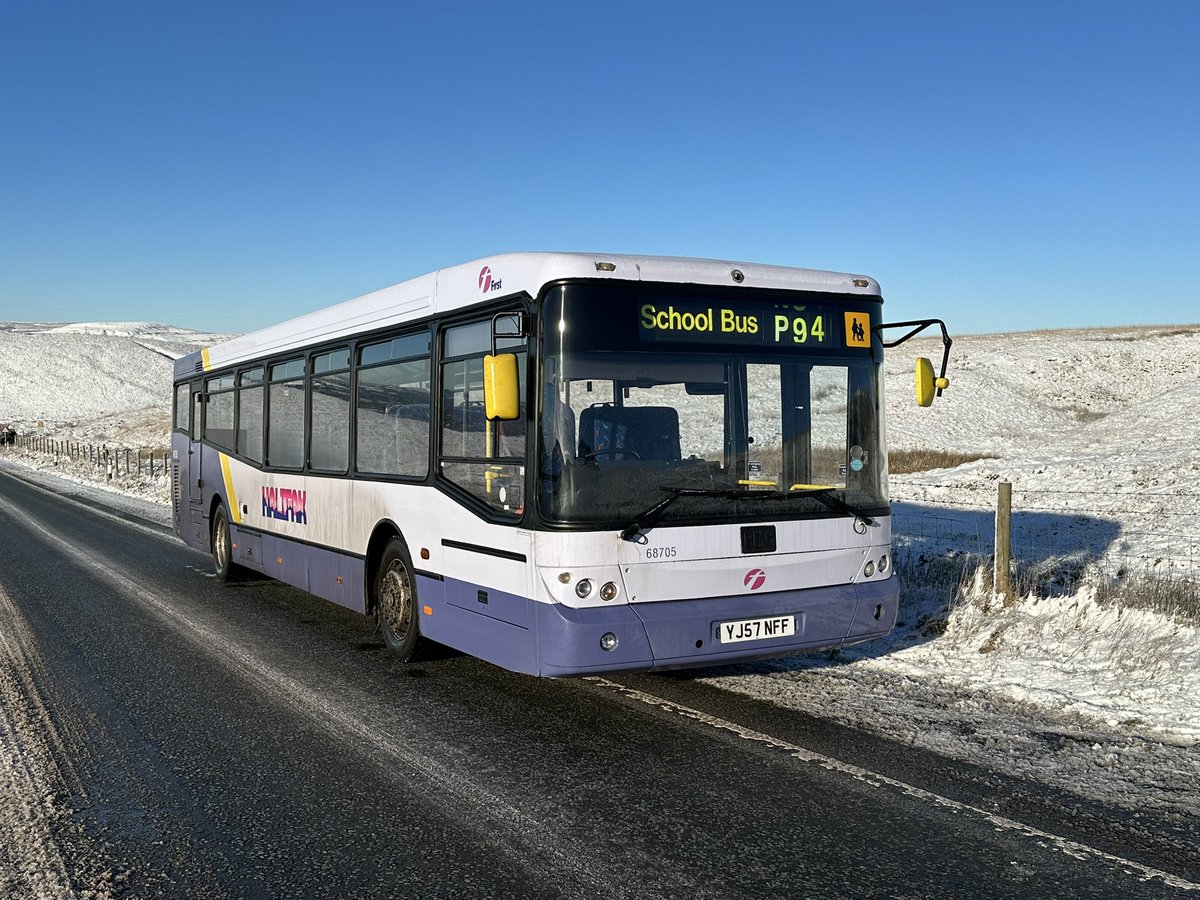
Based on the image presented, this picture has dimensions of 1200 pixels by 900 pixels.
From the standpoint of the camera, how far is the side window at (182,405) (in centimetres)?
1467

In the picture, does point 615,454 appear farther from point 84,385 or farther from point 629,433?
point 84,385

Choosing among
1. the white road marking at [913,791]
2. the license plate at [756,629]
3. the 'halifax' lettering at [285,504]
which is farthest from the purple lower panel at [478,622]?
the 'halifax' lettering at [285,504]

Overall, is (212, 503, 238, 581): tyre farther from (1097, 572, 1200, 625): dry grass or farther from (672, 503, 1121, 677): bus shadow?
(1097, 572, 1200, 625): dry grass

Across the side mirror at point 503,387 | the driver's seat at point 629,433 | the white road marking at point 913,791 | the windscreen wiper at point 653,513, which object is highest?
the side mirror at point 503,387

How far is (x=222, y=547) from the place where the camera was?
1281cm

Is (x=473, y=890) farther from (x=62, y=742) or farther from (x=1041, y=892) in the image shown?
(x=62, y=742)

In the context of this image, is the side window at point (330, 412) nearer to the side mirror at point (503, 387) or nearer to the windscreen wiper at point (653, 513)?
the side mirror at point (503, 387)

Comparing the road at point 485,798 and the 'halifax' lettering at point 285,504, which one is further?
the 'halifax' lettering at point 285,504

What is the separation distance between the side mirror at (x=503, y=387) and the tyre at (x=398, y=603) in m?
2.36

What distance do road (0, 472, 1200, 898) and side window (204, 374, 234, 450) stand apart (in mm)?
4728

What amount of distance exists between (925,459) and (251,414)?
23574mm

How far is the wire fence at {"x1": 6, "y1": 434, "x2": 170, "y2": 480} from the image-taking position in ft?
121

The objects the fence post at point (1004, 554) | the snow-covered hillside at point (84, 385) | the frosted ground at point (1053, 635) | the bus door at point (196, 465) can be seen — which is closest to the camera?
the frosted ground at point (1053, 635)

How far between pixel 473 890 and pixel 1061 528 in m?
13.6
